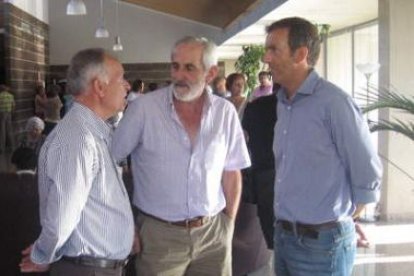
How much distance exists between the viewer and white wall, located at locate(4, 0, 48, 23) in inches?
659

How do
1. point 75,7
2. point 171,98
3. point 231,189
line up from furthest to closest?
point 75,7
point 231,189
point 171,98

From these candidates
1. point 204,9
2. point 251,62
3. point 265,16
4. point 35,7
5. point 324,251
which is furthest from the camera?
point 35,7

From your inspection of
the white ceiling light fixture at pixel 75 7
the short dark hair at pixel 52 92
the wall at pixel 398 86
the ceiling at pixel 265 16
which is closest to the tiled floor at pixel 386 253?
the wall at pixel 398 86

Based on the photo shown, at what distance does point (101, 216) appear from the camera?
2070 millimetres

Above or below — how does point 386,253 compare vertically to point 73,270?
below

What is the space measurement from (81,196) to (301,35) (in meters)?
0.94

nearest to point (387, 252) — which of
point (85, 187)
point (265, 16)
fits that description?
point (85, 187)

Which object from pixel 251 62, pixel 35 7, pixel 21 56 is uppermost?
pixel 35 7

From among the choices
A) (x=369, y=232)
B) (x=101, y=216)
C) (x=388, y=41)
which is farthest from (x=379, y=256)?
(x=101, y=216)

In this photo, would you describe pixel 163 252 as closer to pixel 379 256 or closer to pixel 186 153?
pixel 186 153

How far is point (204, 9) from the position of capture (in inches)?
751

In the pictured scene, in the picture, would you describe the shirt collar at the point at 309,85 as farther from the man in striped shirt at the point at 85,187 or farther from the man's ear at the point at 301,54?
the man in striped shirt at the point at 85,187

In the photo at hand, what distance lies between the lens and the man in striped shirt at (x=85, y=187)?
6.37 ft

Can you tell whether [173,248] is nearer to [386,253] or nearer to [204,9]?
[386,253]
